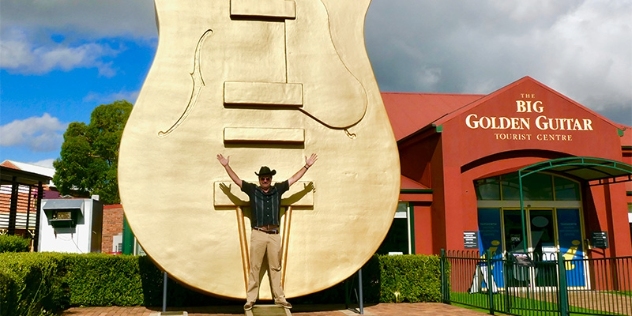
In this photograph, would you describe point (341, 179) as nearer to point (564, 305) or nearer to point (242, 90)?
point (242, 90)

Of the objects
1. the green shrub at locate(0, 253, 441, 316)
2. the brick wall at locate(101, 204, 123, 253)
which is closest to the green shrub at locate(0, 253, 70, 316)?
the green shrub at locate(0, 253, 441, 316)

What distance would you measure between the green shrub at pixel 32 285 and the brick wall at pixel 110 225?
11.9m

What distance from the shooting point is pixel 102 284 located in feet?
31.0

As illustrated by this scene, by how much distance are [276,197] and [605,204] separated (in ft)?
31.4

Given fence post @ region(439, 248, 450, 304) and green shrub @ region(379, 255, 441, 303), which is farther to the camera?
fence post @ region(439, 248, 450, 304)

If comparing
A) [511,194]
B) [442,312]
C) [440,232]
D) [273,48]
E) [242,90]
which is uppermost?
[273,48]

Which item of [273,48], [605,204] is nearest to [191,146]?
[273,48]

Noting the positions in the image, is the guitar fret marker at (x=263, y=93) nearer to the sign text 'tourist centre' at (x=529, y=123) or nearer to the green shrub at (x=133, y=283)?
the green shrub at (x=133, y=283)

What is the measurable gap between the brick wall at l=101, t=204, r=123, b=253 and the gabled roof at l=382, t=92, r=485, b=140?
10.4 metres

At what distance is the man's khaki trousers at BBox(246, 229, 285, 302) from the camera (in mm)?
6910

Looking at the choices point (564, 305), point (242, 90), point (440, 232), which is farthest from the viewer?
point (440, 232)

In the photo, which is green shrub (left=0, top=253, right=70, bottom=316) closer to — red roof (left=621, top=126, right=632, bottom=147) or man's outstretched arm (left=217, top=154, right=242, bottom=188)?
man's outstretched arm (left=217, top=154, right=242, bottom=188)

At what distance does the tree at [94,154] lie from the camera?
99.0ft

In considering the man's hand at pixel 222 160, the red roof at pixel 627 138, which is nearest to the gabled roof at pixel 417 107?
the red roof at pixel 627 138
